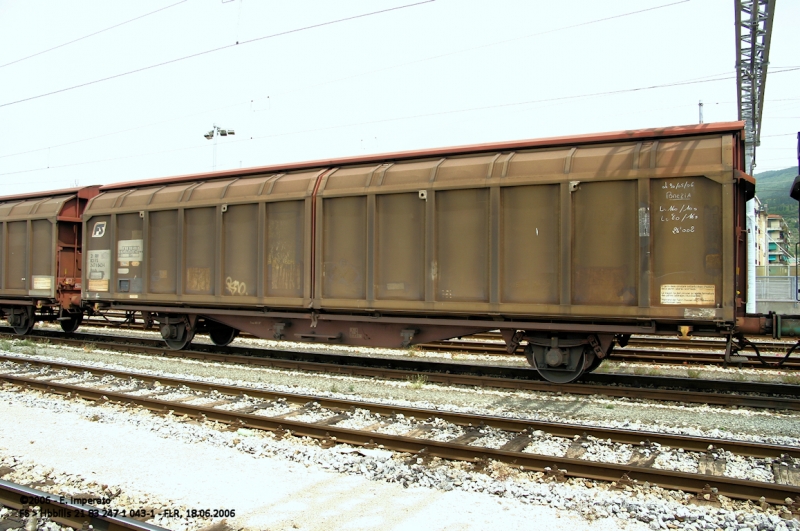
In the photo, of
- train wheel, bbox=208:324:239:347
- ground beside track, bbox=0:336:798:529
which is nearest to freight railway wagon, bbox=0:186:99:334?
train wheel, bbox=208:324:239:347

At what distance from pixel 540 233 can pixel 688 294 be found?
2117 millimetres

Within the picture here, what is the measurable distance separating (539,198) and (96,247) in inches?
406

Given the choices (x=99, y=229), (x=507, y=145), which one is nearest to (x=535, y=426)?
(x=507, y=145)

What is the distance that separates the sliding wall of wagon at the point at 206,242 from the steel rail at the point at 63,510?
5.85 metres

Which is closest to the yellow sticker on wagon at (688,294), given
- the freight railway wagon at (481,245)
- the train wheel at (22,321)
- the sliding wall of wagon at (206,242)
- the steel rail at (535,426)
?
the freight railway wagon at (481,245)

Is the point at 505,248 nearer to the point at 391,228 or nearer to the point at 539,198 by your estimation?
the point at 539,198

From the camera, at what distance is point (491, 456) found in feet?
19.1

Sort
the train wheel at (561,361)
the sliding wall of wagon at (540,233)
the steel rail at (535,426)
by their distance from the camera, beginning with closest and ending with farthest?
the steel rail at (535,426), the sliding wall of wagon at (540,233), the train wheel at (561,361)

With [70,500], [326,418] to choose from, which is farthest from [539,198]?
[70,500]

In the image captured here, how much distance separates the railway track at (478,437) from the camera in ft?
17.1

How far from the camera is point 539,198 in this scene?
855cm

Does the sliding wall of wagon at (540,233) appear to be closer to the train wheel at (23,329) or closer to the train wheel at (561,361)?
the train wheel at (561,361)

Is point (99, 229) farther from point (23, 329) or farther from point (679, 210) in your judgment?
point (679, 210)

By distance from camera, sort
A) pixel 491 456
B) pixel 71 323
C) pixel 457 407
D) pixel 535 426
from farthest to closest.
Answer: pixel 71 323, pixel 457 407, pixel 535 426, pixel 491 456
